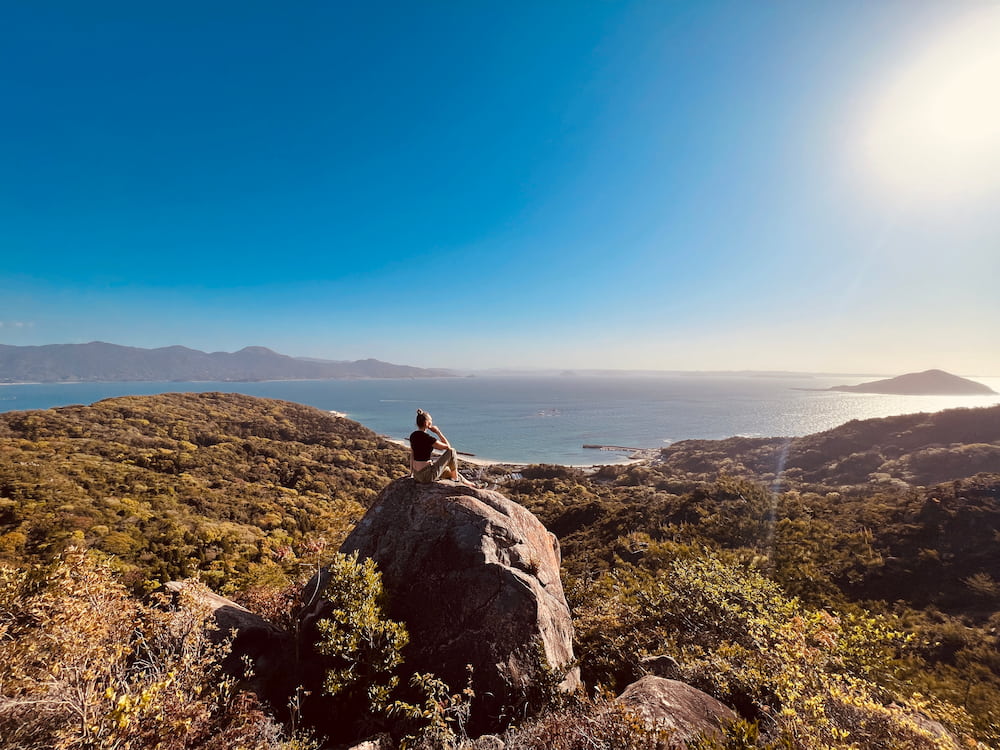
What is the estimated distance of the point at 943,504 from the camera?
17.2 m

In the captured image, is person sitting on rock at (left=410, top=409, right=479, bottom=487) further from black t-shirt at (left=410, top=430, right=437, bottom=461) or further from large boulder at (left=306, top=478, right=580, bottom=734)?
large boulder at (left=306, top=478, right=580, bottom=734)

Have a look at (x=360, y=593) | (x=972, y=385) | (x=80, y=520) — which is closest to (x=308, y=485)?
(x=80, y=520)

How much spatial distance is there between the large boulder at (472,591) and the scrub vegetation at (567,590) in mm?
479

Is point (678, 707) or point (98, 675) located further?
point (678, 707)

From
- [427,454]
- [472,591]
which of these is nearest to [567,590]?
[472,591]

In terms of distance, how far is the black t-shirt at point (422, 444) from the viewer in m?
8.55

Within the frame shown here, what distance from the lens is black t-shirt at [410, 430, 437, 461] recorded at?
8555 mm

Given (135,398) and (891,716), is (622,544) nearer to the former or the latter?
(891,716)

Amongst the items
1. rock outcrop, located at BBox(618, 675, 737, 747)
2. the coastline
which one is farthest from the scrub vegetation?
the coastline

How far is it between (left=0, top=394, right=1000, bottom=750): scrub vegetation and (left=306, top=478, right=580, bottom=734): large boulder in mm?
479

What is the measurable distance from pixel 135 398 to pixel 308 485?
3074cm

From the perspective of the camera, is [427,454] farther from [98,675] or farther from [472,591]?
[98,675]

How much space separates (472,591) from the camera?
686 cm

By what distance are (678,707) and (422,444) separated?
6470mm
